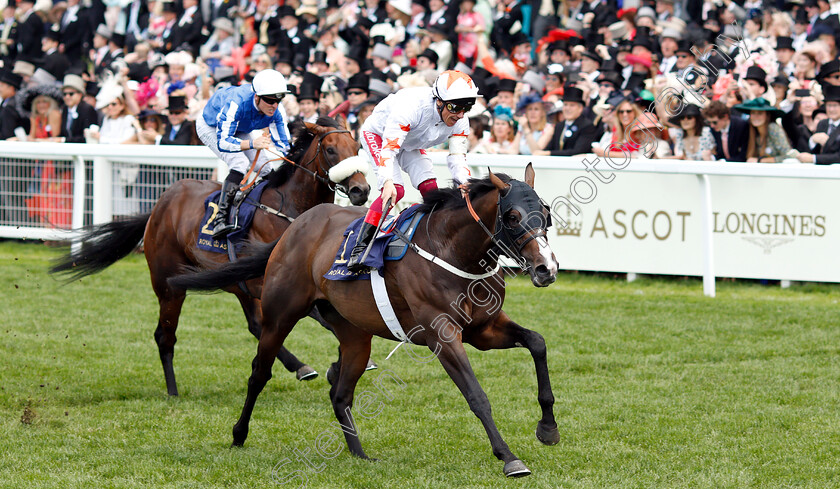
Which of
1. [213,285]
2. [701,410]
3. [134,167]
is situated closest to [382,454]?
[213,285]

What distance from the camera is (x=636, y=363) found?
714cm

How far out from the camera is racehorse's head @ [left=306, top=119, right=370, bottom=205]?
6227 millimetres

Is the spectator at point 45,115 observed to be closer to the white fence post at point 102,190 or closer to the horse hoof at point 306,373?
the white fence post at point 102,190

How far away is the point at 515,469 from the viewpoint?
4.40 m

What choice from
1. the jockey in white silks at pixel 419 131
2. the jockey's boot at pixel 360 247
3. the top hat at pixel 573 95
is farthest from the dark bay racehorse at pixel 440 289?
the top hat at pixel 573 95

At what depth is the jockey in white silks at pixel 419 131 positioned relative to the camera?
496 centimetres

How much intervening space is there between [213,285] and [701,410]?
115 inches

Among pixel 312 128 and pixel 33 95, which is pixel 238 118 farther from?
pixel 33 95

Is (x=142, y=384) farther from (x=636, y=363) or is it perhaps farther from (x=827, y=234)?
(x=827, y=234)

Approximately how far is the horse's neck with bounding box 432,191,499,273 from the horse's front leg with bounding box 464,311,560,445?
13.3 inches

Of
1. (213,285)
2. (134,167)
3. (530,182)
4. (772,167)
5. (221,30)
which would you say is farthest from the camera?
(221,30)

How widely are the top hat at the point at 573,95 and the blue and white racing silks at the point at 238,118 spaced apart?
156 inches

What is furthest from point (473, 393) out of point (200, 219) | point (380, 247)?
Result: point (200, 219)

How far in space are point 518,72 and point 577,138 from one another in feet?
9.68
